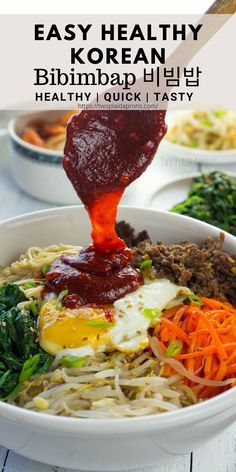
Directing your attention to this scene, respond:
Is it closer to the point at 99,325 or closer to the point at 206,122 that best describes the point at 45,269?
the point at 99,325

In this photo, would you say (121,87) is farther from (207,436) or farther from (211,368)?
(207,436)

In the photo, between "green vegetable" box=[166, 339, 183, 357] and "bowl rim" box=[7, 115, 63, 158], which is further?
"bowl rim" box=[7, 115, 63, 158]

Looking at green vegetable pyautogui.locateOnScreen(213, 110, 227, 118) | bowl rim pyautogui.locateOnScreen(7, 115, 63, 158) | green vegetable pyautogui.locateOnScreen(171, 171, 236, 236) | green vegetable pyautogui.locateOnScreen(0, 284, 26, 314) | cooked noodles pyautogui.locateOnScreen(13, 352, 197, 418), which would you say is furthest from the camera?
green vegetable pyautogui.locateOnScreen(213, 110, 227, 118)

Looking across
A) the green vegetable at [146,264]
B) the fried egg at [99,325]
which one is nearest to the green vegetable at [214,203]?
the green vegetable at [146,264]

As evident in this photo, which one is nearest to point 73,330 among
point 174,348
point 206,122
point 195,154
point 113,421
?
Answer: point 174,348

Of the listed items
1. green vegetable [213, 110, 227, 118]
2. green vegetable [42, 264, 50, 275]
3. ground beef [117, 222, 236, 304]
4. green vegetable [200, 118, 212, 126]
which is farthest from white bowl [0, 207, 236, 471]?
green vegetable [213, 110, 227, 118]

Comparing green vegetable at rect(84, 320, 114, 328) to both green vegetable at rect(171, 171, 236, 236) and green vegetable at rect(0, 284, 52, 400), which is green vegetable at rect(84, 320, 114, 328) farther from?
green vegetable at rect(171, 171, 236, 236)

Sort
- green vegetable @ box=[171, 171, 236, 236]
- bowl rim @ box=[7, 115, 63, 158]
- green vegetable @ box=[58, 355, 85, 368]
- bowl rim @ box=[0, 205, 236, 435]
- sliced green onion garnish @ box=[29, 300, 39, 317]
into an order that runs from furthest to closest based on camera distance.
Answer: bowl rim @ box=[7, 115, 63, 158] < green vegetable @ box=[171, 171, 236, 236] < sliced green onion garnish @ box=[29, 300, 39, 317] < green vegetable @ box=[58, 355, 85, 368] < bowl rim @ box=[0, 205, 236, 435]
